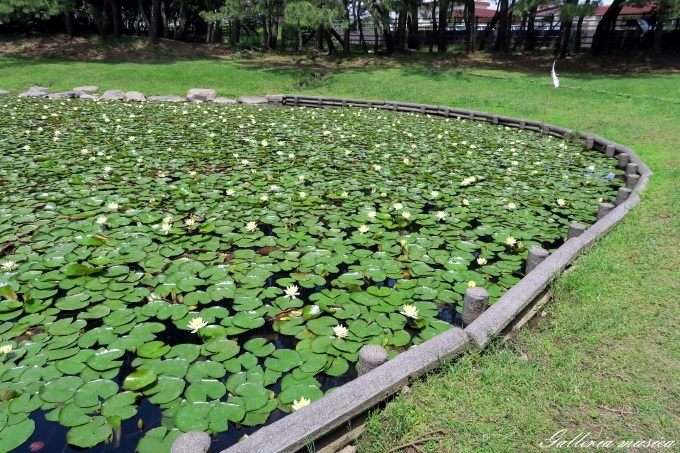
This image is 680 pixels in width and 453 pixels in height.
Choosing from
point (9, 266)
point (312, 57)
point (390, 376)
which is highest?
point (312, 57)

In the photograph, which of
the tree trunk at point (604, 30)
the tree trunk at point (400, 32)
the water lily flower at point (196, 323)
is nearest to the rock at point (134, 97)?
the water lily flower at point (196, 323)

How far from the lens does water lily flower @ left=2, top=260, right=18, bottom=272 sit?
10.2 ft

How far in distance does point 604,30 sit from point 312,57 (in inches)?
641

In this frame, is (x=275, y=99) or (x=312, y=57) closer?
(x=275, y=99)

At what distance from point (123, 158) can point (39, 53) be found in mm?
21222

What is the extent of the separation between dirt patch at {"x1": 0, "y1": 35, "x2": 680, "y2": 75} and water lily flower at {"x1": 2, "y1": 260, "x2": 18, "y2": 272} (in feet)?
60.2

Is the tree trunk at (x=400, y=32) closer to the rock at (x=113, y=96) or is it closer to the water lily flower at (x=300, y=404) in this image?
the rock at (x=113, y=96)

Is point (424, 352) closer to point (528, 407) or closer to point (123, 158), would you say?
point (528, 407)

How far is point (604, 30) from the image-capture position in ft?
73.6

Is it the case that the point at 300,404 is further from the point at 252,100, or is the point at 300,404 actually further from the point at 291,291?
the point at 252,100

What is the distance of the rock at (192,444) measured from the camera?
1.61m

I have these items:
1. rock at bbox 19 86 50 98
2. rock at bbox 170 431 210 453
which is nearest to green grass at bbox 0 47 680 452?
rock at bbox 170 431 210 453

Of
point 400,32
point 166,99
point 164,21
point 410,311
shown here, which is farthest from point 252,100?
point 164,21

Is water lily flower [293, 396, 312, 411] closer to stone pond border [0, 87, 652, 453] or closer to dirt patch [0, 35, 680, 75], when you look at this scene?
stone pond border [0, 87, 652, 453]
